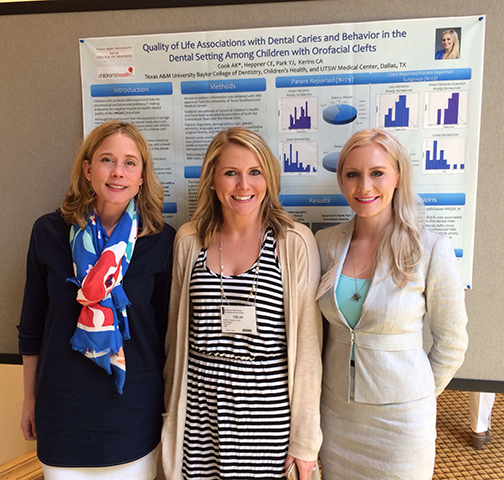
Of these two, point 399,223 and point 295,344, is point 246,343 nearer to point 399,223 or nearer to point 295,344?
point 295,344

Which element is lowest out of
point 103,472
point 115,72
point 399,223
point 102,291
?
point 103,472

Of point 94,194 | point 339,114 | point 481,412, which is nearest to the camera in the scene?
point 94,194

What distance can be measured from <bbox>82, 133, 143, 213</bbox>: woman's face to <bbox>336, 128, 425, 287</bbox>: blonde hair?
2.62ft

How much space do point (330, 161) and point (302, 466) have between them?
1.23 metres

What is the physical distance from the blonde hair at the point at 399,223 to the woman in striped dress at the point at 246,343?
27 cm

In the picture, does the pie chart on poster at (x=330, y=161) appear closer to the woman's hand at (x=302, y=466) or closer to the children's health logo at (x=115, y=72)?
the children's health logo at (x=115, y=72)

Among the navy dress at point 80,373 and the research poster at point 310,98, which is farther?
the research poster at point 310,98

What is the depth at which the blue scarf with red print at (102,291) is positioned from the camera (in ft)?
4.50

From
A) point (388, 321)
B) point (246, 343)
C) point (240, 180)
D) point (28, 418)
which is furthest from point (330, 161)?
point (28, 418)

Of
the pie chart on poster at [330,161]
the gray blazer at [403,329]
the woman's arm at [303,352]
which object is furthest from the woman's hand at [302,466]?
the pie chart on poster at [330,161]

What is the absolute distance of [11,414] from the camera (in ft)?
7.96

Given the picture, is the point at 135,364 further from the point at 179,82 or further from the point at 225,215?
the point at 179,82

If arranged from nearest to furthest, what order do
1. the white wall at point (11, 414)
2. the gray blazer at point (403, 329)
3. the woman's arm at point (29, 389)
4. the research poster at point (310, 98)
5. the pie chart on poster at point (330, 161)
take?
the gray blazer at point (403, 329) < the woman's arm at point (29, 389) < the research poster at point (310, 98) < the pie chart on poster at point (330, 161) < the white wall at point (11, 414)

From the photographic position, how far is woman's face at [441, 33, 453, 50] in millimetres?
1652
